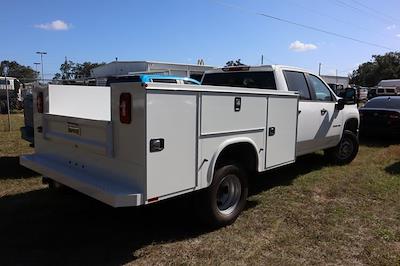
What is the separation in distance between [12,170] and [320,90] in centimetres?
604

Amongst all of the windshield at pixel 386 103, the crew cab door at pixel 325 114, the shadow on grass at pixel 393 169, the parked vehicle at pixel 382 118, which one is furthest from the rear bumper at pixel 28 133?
the windshield at pixel 386 103

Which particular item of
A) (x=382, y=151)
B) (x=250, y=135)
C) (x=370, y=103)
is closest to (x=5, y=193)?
(x=250, y=135)

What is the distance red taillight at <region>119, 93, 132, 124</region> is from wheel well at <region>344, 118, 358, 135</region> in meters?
6.08

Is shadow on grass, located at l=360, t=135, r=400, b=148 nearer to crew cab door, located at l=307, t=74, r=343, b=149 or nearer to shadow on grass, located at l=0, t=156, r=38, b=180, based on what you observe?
crew cab door, located at l=307, t=74, r=343, b=149

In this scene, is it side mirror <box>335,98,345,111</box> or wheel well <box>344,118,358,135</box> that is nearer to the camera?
side mirror <box>335,98,345,111</box>

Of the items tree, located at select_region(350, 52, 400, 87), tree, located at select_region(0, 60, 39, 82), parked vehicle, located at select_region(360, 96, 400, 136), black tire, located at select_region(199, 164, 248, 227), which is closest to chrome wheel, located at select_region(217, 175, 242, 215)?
black tire, located at select_region(199, 164, 248, 227)

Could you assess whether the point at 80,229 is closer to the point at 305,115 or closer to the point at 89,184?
the point at 89,184

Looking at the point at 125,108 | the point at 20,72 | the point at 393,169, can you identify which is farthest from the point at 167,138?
the point at 20,72

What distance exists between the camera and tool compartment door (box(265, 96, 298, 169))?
5.42 m

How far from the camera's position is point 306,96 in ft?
22.9

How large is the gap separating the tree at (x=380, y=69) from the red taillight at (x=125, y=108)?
8698cm

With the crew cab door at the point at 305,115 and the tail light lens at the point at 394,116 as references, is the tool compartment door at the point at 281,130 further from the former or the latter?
the tail light lens at the point at 394,116

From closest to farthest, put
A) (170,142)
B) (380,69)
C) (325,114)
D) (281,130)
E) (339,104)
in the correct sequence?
(170,142), (281,130), (325,114), (339,104), (380,69)

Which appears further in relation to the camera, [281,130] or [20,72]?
[20,72]
